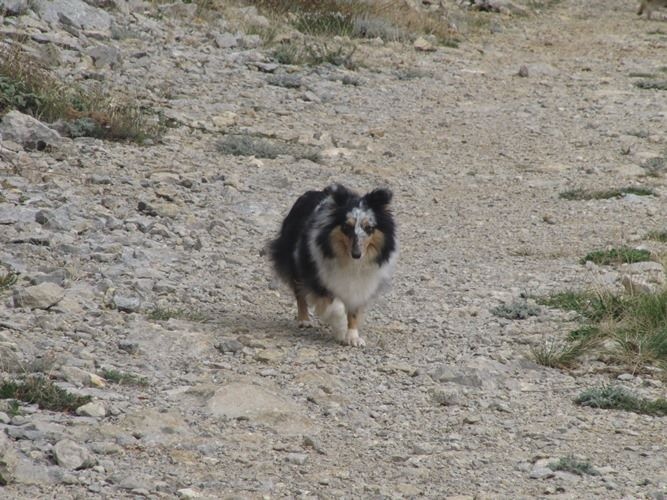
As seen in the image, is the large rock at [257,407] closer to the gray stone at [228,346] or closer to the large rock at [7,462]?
the gray stone at [228,346]

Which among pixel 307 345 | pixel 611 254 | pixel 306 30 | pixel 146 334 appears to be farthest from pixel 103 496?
pixel 306 30

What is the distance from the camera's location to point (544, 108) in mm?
16422

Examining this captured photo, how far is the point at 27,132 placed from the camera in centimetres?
1108

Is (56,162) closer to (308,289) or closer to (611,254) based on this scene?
(308,289)

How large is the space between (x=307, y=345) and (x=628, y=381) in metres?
2.05

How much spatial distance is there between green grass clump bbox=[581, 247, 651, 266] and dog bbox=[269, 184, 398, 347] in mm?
2628

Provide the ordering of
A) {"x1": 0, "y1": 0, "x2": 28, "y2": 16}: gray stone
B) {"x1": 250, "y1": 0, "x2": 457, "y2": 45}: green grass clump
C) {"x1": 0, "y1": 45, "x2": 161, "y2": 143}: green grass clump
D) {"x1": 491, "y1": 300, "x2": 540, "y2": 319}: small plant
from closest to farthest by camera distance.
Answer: {"x1": 491, "y1": 300, "x2": 540, "y2": 319}: small plant < {"x1": 0, "y1": 45, "x2": 161, "y2": 143}: green grass clump < {"x1": 0, "y1": 0, "x2": 28, "y2": 16}: gray stone < {"x1": 250, "y1": 0, "x2": 457, "y2": 45}: green grass clump

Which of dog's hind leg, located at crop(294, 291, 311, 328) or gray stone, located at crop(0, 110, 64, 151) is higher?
gray stone, located at crop(0, 110, 64, 151)

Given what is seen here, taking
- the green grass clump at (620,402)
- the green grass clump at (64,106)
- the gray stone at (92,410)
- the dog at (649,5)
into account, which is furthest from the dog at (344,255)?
the dog at (649,5)

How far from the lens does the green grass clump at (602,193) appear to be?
1216 centimetres

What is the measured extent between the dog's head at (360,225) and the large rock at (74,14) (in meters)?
8.38

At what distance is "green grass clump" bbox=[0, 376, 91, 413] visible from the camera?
584 cm

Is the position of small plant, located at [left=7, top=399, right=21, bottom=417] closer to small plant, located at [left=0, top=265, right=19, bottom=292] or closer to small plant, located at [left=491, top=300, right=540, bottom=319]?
small plant, located at [left=0, top=265, right=19, bottom=292]

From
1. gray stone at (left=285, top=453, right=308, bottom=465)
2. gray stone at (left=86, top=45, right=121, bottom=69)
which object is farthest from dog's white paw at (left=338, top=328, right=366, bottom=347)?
gray stone at (left=86, top=45, right=121, bottom=69)
